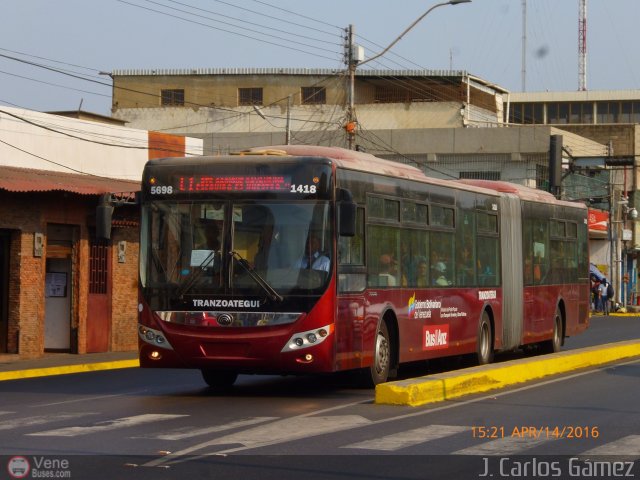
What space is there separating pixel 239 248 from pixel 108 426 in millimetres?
3383

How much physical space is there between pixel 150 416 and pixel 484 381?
5042mm

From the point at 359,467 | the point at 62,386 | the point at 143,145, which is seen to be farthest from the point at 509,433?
the point at 143,145

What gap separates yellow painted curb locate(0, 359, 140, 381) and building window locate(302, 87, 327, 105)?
38.5 m

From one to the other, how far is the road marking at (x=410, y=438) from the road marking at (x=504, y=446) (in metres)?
0.57

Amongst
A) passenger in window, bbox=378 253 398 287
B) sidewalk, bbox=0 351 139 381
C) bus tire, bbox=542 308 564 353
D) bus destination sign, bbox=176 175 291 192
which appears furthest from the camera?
bus tire, bbox=542 308 564 353

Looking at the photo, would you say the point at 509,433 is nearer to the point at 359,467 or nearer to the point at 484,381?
the point at 359,467

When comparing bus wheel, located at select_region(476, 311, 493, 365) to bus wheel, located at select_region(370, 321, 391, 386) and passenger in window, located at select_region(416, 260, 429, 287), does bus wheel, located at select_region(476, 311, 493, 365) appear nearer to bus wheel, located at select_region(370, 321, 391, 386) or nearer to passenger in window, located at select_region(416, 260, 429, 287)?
passenger in window, located at select_region(416, 260, 429, 287)

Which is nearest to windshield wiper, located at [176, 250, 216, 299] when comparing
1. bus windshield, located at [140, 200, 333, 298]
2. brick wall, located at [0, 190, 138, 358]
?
bus windshield, located at [140, 200, 333, 298]

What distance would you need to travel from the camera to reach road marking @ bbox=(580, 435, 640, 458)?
10680 millimetres

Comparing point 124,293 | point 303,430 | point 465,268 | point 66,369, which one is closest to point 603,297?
point 124,293

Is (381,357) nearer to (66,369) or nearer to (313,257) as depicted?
(313,257)

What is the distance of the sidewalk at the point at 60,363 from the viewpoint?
21578 mm

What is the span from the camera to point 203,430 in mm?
12203

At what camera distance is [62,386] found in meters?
18.8
